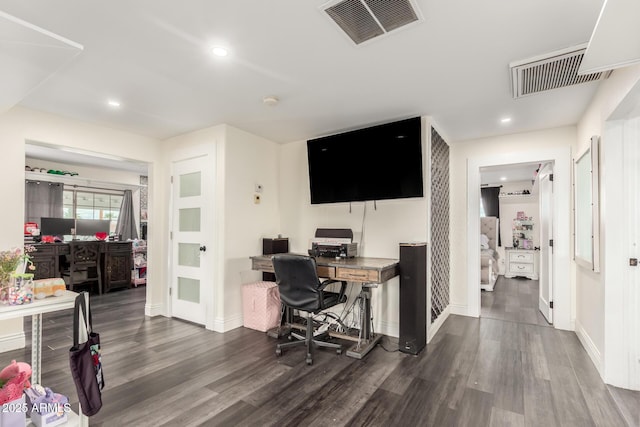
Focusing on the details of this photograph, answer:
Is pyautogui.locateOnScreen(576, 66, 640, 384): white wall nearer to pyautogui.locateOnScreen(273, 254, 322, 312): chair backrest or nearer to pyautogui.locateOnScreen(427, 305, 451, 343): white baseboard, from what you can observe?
pyautogui.locateOnScreen(427, 305, 451, 343): white baseboard

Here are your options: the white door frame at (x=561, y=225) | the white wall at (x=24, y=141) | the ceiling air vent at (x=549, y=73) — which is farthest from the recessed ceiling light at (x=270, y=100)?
the white door frame at (x=561, y=225)

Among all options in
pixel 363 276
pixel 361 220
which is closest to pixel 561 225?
pixel 361 220

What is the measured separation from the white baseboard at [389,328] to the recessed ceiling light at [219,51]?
3104 mm

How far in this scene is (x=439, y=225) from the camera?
12.9 feet

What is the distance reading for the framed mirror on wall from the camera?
2691 mm

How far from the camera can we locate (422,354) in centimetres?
302

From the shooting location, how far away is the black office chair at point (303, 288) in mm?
2877

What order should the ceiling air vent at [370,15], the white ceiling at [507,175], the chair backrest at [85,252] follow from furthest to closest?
the white ceiling at [507,175]
the chair backrest at [85,252]
the ceiling air vent at [370,15]

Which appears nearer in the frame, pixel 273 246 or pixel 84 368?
pixel 84 368

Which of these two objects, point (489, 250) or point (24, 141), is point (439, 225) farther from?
point (24, 141)

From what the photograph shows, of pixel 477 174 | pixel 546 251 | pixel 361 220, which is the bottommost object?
pixel 546 251

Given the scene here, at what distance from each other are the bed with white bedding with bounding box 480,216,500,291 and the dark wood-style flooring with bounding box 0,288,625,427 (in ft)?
7.84

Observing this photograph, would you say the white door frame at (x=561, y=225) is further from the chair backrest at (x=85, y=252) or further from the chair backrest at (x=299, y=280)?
the chair backrest at (x=85, y=252)

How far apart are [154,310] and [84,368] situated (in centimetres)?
313
